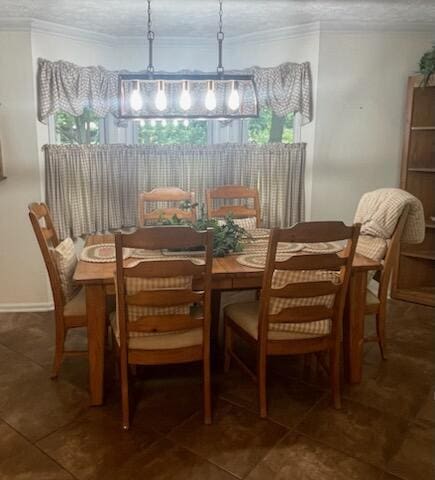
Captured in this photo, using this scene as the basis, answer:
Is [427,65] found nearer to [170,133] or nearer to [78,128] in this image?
[170,133]

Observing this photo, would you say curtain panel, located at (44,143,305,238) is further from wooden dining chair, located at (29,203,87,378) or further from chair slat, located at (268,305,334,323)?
chair slat, located at (268,305,334,323)

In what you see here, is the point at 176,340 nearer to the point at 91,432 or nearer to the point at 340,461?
the point at 91,432

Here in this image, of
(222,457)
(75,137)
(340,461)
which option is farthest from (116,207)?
(340,461)

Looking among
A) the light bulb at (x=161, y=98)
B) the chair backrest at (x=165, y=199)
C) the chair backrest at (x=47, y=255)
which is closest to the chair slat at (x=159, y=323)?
the chair backrest at (x=47, y=255)

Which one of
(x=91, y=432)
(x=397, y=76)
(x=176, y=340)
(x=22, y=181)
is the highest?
(x=397, y=76)

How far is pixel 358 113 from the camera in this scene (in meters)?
3.69

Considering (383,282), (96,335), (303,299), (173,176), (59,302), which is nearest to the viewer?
(303,299)

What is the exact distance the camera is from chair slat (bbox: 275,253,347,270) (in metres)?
2.00

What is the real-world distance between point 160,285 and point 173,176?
6.80 ft

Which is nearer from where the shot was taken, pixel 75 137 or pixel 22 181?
pixel 22 181

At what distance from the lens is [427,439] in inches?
81.1

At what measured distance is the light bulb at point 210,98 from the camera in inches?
101

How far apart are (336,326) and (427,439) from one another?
654mm

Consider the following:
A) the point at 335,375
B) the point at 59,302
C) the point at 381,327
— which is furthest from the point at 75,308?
the point at 381,327
